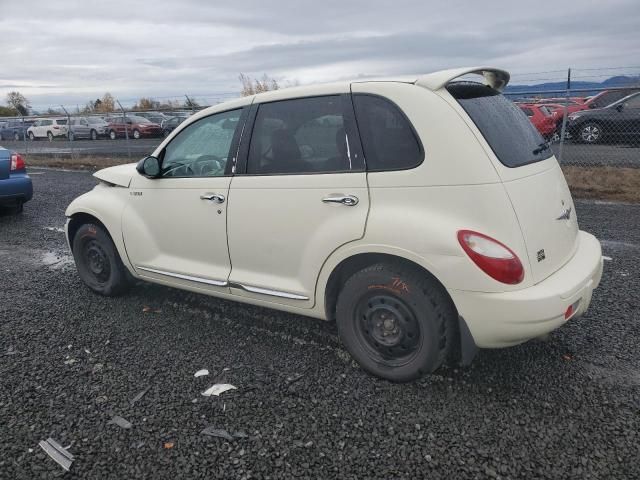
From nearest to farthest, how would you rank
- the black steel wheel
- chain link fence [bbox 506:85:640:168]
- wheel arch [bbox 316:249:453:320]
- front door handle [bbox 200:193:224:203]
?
1. wheel arch [bbox 316:249:453:320]
2. the black steel wheel
3. front door handle [bbox 200:193:224:203]
4. chain link fence [bbox 506:85:640:168]

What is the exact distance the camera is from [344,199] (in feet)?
10.2

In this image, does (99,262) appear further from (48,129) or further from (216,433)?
(48,129)

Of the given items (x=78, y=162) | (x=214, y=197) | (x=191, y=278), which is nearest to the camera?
(x=214, y=197)

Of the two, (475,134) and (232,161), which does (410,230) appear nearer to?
(475,134)

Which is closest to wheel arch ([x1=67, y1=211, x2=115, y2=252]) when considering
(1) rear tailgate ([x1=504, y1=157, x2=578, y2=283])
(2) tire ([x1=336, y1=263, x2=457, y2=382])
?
(2) tire ([x1=336, y1=263, x2=457, y2=382])

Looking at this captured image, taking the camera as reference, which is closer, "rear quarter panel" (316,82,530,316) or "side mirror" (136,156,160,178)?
"rear quarter panel" (316,82,530,316)

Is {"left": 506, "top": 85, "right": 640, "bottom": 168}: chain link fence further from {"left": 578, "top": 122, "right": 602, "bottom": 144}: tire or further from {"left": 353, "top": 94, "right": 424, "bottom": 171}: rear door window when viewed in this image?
{"left": 353, "top": 94, "right": 424, "bottom": 171}: rear door window

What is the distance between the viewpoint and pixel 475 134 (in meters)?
2.91

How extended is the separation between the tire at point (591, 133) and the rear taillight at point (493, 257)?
13299 millimetres

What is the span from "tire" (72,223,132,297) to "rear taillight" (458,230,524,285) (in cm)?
311

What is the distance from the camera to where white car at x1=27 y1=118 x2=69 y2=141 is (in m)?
31.0

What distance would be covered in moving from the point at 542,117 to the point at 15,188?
1309 cm

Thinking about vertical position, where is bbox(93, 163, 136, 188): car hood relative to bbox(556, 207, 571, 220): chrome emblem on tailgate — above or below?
above

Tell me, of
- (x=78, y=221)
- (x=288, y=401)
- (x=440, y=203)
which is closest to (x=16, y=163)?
(x=78, y=221)
